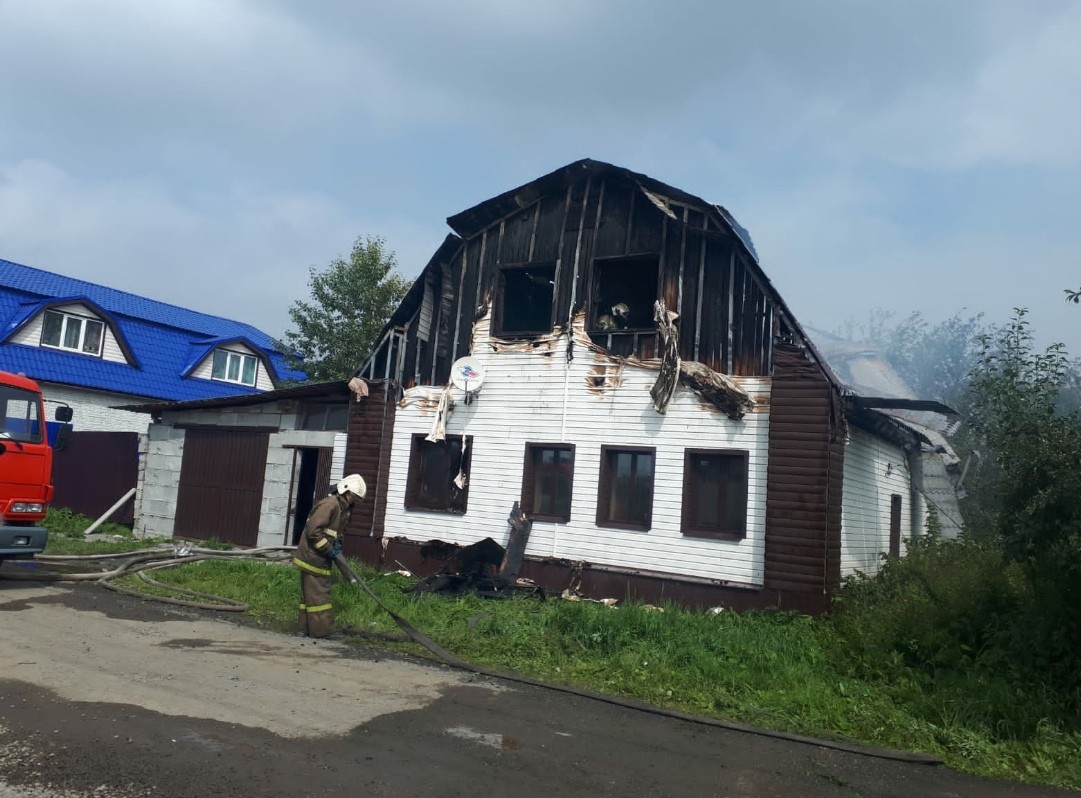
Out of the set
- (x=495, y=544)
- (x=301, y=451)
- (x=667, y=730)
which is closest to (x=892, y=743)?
(x=667, y=730)

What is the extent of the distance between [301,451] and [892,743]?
12330mm

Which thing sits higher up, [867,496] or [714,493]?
[867,496]

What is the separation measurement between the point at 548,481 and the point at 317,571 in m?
4.70

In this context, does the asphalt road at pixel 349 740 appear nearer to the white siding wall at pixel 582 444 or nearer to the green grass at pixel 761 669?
the green grass at pixel 761 669

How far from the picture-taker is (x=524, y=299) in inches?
552

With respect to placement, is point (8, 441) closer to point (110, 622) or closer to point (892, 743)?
point (110, 622)

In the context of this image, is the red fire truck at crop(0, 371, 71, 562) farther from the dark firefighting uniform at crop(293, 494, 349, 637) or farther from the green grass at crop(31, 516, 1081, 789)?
the dark firefighting uniform at crop(293, 494, 349, 637)

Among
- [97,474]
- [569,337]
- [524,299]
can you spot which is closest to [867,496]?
[569,337]

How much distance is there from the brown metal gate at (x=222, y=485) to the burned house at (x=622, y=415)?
2981 millimetres

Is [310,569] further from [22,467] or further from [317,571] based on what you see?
[22,467]

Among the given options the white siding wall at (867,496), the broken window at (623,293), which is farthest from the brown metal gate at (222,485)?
the white siding wall at (867,496)

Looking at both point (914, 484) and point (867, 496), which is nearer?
point (867, 496)

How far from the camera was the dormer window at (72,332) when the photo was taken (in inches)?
1006

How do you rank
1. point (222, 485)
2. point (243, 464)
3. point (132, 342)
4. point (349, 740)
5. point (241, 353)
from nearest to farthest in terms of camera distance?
1. point (349, 740)
2. point (243, 464)
3. point (222, 485)
4. point (132, 342)
5. point (241, 353)
